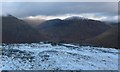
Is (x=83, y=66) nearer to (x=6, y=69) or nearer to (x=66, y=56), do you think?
(x=66, y=56)

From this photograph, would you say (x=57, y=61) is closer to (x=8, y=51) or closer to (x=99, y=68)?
(x=99, y=68)

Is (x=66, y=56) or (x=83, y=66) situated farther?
(x=66, y=56)

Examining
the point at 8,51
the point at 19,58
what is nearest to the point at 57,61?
the point at 19,58

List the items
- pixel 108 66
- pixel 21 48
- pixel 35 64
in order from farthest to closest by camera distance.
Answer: pixel 21 48, pixel 108 66, pixel 35 64

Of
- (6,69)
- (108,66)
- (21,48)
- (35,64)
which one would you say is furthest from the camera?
(21,48)

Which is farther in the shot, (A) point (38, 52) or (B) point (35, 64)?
(A) point (38, 52)

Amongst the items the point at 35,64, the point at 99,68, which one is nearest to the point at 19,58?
the point at 35,64
